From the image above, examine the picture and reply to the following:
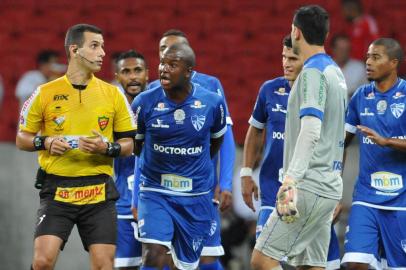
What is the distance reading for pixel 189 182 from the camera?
7.57 m

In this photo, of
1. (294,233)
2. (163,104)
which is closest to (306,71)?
(294,233)

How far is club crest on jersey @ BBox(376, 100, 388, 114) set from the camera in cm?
793

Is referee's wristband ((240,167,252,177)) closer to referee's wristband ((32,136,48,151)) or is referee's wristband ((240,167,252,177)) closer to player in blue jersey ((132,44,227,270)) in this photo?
player in blue jersey ((132,44,227,270))

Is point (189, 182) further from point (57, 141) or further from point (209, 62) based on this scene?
point (209, 62)

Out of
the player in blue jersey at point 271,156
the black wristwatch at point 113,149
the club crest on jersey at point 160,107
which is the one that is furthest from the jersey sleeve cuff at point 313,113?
the player in blue jersey at point 271,156

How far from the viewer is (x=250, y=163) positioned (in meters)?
8.25

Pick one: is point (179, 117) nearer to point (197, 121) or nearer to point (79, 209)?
point (197, 121)

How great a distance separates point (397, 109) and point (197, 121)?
64.8 inches

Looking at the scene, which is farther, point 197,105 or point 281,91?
point 281,91

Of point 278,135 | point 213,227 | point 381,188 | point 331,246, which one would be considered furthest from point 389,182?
point 213,227

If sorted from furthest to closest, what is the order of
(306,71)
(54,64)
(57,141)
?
1. (54,64)
2. (57,141)
3. (306,71)

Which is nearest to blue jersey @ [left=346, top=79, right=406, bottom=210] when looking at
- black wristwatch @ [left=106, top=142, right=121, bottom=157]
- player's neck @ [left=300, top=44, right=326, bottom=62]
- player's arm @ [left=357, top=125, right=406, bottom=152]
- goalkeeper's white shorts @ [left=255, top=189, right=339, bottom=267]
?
player's arm @ [left=357, top=125, right=406, bottom=152]

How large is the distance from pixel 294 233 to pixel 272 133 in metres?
1.92

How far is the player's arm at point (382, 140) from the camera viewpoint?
7512 mm
